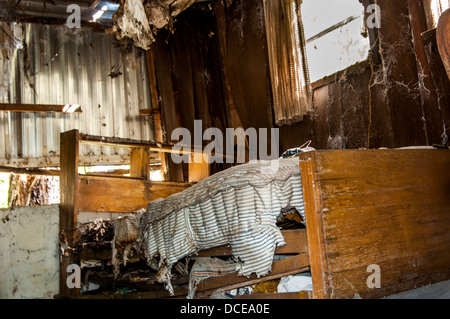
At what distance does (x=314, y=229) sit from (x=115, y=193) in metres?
2.85

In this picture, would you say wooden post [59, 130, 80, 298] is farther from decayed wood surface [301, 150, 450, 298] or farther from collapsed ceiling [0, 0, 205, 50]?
decayed wood surface [301, 150, 450, 298]

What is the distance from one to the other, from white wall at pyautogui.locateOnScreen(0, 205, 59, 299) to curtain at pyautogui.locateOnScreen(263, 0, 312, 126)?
11.0 ft

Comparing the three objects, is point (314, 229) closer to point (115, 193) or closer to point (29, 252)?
point (115, 193)

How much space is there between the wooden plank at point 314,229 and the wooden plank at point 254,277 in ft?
0.34

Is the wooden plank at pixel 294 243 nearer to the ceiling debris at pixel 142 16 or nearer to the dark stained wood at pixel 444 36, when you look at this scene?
the dark stained wood at pixel 444 36

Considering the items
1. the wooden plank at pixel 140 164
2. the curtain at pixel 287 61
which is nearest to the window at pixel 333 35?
the curtain at pixel 287 61

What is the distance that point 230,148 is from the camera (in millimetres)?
6957

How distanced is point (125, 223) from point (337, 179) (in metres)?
2.38

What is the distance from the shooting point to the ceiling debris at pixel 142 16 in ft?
17.0

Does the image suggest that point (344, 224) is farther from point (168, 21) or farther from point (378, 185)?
point (168, 21)

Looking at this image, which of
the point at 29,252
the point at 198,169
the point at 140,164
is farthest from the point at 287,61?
the point at 29,252

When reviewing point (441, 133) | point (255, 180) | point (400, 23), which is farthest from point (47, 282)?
point (400, 23)

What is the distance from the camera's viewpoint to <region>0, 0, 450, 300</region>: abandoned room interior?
253cm

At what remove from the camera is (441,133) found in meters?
3.72
